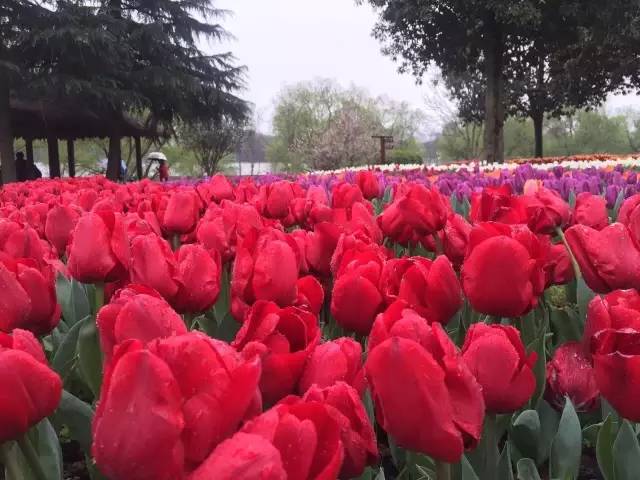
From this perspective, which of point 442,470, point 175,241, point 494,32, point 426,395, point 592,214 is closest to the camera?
point 426,395

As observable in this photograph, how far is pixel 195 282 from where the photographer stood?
126 centimetres

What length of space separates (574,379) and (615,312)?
0.67 feet

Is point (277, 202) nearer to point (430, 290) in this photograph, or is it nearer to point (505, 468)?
point (430, 290)

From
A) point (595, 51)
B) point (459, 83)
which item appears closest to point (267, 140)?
point (459, 83)

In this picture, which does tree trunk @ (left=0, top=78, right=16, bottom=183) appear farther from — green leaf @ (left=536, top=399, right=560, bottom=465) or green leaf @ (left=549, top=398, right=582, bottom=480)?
green leaf @ (left=549, top=398, right=582, bottom=480)

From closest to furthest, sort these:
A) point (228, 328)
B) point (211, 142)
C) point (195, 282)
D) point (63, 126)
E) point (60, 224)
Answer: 1. point (195, 282)
2. point (228, 328)
3. point (60, 224)
4. point (63, 126)
5. point (211, 142)

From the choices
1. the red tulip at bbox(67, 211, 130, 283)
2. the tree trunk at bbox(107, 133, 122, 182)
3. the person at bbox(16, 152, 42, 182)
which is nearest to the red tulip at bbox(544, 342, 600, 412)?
the red tulip at bbox(67, 211, 130, 283)

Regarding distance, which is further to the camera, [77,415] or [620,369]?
[77,415]

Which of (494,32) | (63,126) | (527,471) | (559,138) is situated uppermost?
(494,32)

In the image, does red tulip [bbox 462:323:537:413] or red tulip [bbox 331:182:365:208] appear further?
red tulip [bbox 331:182:365:208]

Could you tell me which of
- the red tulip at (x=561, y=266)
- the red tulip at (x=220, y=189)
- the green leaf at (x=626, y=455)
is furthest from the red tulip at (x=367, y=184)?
the green leaf at (x=626, y=455)

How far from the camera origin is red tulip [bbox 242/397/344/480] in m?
0.55

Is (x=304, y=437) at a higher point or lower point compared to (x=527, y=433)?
higher

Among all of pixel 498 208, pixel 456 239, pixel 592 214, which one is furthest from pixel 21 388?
pixel 592 214
